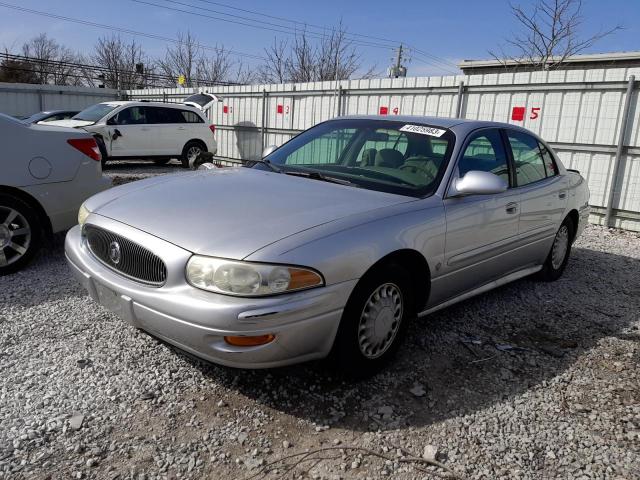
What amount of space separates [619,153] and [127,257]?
25.5 feet

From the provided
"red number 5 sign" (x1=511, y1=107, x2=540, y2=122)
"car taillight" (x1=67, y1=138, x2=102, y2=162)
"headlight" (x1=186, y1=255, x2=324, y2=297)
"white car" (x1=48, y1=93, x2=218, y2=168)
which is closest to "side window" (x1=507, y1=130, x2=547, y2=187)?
"headlight" (x1=186, y1=255, x2=324, y2=297)

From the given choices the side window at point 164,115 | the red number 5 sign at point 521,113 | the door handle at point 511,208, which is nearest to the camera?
the door handle at point 511,208

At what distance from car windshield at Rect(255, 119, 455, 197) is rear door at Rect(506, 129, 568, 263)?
0.96 m

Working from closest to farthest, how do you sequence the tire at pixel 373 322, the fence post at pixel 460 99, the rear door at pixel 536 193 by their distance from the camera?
1. the tire at pixel 373 322
2. the rear door at pixel 536 193
3. the fence post at pixel 460 99

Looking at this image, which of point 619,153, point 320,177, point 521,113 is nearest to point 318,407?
point 320,177

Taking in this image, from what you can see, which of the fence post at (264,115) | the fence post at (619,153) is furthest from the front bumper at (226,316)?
the fence post at (264,115)

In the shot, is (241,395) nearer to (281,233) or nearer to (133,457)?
(133,457)

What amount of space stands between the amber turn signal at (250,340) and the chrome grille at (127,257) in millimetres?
458

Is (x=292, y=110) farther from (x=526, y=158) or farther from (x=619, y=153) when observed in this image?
(x=526, y=158)

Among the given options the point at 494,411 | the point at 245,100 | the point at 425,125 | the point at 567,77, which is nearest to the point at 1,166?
the point at 425,125

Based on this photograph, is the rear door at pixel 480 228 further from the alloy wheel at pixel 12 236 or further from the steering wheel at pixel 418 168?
the alloy wheel at pixel 12 236

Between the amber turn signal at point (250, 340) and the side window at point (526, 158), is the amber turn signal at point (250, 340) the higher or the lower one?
the lower one

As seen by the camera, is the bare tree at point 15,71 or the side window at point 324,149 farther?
the bare tree at point 15,71

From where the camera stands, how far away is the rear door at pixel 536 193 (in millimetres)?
Answer: 4180
